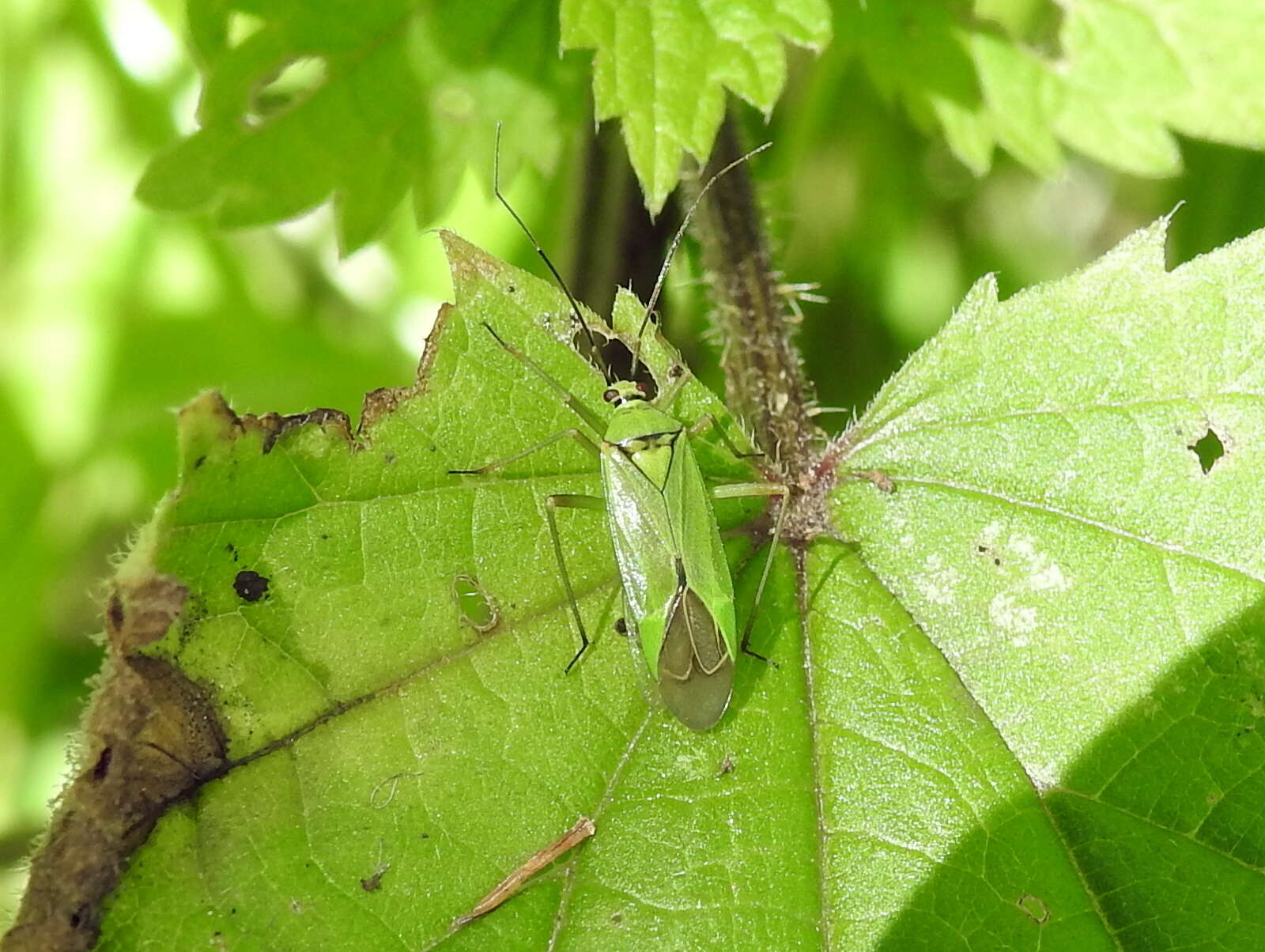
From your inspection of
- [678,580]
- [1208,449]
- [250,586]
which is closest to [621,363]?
[678,580]

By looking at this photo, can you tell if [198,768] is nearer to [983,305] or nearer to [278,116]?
[278,116]

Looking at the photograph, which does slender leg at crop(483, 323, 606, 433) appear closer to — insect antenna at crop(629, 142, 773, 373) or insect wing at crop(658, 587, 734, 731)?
insect antenna at crop(629, 142, 773, 373)

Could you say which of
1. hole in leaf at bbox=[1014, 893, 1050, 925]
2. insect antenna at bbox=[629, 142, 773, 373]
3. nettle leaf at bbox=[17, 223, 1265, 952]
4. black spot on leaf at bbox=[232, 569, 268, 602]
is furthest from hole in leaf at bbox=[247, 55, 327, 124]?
hole in leaf at bbox=[1014, 893, 1050, 925]

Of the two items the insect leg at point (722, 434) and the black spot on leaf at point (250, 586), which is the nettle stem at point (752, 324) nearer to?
the insect leg at point (722, 434)

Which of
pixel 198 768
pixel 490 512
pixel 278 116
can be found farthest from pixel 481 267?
pixel 198 768

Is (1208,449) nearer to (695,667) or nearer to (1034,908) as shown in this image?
(1034,908)
